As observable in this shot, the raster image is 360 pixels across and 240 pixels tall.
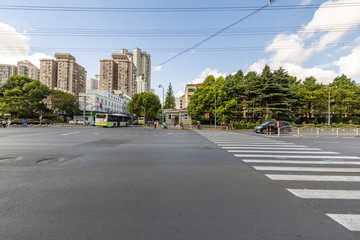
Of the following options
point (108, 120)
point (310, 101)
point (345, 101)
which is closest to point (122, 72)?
point (108, 120)

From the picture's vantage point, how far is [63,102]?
46750 millimetres

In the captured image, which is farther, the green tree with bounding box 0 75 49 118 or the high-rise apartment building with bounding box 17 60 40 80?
the high-rise apartment building with bounding box 17 60 40 80

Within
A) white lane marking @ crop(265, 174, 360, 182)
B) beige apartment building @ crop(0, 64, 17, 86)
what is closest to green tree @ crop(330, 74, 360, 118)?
white lane marking @ crop(265, 174, 360, 182)

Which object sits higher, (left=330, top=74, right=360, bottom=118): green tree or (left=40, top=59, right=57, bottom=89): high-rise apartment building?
(left=40, top=59, right=57, bottom=89): high-rise apartment building

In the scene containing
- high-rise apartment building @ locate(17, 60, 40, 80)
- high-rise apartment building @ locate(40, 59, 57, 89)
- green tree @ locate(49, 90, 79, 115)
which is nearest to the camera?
green tree @ locate(49, 90, 79, 115)

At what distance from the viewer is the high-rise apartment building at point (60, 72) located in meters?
79.8

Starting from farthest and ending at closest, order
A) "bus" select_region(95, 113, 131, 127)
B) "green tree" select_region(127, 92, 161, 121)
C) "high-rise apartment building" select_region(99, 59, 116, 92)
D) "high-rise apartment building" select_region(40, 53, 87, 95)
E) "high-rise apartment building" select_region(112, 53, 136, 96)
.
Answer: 1. "high-rise apartment building" select_region(112, 53, 136, 96)
2. "high-rise apartment building" select_region(99, 59, 116, 92)
3. "high-rise apartment building" select_region(40, 53, 87, 95)
4. "green tree" select_region(127, 92, 161, 121)
5. "bus" select_region(95, 113, 131, 127)

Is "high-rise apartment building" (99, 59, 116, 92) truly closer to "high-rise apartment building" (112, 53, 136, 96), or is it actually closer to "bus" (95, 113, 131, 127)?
"high-rise apartment building" (112, 53, 136, 96)

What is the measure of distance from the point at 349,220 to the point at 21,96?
177 ft

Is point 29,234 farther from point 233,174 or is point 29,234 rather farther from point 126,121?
point 126,121

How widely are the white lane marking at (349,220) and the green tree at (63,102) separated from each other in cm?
6029

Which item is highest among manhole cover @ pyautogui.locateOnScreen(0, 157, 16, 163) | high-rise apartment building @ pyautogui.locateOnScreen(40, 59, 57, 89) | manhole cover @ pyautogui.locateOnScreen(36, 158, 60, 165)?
high-rise apartment building @ pyautogui.locateOnScreen(40, 59, 57, 89)

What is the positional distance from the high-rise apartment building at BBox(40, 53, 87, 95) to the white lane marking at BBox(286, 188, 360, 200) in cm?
10231

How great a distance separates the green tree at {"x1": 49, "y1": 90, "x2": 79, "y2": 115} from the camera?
46.3 m
